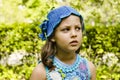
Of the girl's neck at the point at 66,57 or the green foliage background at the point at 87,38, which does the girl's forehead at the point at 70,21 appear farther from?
the green foliage background at the point at 87,38

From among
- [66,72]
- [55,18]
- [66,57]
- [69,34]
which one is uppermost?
[55,18]

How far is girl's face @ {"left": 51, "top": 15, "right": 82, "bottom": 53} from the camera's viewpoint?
311 cm

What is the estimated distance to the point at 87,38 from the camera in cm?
622

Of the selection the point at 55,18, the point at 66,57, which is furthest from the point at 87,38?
the point at 55,18

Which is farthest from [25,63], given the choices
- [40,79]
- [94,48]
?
[40,79]

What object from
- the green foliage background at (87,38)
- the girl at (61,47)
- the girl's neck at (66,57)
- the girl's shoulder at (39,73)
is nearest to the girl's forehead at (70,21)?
the girl at (61,47)

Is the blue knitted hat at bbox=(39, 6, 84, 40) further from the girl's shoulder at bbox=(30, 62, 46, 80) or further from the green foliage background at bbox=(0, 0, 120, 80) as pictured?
the green foliage background at bbox=(0, 0, 120, 80)

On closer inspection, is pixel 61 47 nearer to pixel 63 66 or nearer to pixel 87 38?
pixel 63 66

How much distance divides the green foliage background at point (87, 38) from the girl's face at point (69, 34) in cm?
236

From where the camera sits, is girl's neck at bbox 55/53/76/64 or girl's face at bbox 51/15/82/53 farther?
girl's neck at bbox 55/53/76/64

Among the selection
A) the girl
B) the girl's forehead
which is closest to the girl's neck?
the girl

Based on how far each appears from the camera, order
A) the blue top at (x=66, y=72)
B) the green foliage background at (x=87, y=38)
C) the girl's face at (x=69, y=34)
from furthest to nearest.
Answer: the green foliage background at (x=87, y=38), the blue top at (x=66, y=72), the girl's face at (x=69, y=34)

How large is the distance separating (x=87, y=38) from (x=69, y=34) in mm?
3122

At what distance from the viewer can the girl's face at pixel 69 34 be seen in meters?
3.11
